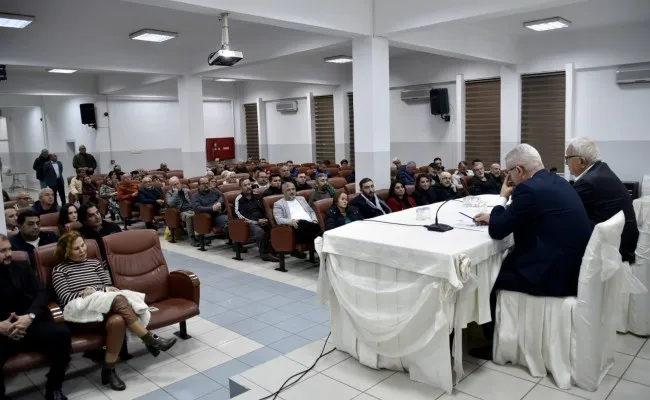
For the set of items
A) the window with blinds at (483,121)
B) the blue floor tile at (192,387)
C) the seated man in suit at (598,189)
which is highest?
the window with blinds at (483,121)

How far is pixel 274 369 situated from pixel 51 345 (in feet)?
4.48

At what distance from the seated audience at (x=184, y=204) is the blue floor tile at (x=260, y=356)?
157 inches

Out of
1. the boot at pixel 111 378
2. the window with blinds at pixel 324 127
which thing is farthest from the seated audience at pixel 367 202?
the window with blinds at pixel 324 127

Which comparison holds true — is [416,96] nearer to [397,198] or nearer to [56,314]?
[397,198]

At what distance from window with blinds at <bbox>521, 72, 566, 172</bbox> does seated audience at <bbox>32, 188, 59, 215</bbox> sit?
8.78 meters

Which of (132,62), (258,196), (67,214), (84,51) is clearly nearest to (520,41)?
(258,196)

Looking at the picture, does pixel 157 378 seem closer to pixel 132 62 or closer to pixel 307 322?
pixel 307 322

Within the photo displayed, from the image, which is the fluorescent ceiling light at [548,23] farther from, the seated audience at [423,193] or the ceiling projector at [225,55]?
the ceiling projector at [225,55]

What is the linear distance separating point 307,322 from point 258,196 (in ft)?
9.37

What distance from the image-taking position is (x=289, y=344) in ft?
13.1

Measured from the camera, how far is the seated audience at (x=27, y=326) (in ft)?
10.1

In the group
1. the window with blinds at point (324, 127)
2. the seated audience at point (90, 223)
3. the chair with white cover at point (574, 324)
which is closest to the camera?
the chair with white cover at point (574, 324)

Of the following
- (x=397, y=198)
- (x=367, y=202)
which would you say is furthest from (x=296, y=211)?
(x=397, y=198)

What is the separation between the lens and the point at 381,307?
2947mm
